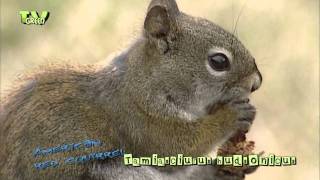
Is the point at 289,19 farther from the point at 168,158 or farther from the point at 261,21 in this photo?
the point at 168,158

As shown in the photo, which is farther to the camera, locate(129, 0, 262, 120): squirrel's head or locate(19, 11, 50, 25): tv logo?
locate(19, 11, 50, 25): tv logo

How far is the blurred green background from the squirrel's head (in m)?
1.25

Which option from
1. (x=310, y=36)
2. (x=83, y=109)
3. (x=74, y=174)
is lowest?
(x=74, y=174)

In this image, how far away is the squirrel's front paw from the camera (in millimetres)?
5617

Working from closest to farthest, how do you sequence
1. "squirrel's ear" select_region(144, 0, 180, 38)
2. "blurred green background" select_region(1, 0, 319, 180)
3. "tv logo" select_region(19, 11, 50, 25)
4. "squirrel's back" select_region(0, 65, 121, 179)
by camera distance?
"squirrel's back" select_region(0, 65, 121, 179) → "squirrel's ear" select_region(144, 0, 180, 38) → "tv logo" select_region(19, 11, 50, 25) → "blurred green background" select_region(1, 0, 319, 180)

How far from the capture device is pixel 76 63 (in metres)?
5.96

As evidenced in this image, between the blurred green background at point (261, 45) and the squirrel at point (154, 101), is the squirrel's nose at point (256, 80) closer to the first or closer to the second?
the squirrel at point (154, 101)

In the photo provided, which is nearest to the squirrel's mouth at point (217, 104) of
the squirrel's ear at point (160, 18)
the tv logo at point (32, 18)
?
the squirrel's ear at point (160, 18)

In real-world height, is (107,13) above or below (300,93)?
above

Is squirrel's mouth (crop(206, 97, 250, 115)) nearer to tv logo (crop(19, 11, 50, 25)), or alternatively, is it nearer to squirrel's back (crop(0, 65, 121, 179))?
squirrel's back (crop(0, 65, 121, 179))

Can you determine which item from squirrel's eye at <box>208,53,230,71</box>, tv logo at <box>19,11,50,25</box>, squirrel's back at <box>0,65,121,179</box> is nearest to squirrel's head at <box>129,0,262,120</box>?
squirrel's eye at <box>208,53,230,71</box>

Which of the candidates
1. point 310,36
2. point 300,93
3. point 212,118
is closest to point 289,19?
point 310,36

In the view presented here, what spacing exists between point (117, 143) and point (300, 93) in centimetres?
268

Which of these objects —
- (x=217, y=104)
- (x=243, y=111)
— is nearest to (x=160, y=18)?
(x=217, y=104)
